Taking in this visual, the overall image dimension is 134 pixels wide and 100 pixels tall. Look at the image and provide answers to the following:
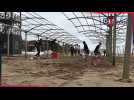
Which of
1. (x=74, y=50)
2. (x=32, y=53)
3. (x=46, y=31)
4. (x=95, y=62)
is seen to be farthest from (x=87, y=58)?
(x=74, y=50)

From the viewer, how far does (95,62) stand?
556 inches

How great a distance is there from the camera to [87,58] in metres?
15.5
